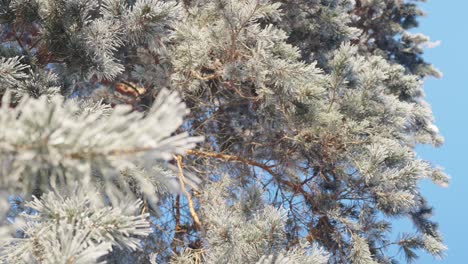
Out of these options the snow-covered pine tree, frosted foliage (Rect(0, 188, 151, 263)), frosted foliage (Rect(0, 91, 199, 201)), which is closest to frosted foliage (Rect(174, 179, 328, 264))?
the snow-covered pine tree

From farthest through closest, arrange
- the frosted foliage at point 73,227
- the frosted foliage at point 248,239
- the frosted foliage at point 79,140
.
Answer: the frosted foliage at point 248,239, the frosted foliage at point 73,227, the frosted foliage at point 79,140

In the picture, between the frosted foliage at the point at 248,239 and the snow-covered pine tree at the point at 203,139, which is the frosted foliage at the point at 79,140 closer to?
the snow-covered pine tree at the point at 203,139

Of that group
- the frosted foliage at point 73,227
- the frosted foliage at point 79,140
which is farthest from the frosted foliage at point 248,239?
the frosted foliage at point 79,140

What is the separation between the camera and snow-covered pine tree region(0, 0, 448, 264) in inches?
39.6

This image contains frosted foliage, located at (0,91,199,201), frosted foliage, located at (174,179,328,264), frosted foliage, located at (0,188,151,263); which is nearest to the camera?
frosted foliage, located at (0,91,199,201)

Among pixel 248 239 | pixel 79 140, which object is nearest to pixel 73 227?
pixel 79 140

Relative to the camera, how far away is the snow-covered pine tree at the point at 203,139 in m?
1.01

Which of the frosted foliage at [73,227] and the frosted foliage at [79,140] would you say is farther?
the frosted foliage at [73,227]

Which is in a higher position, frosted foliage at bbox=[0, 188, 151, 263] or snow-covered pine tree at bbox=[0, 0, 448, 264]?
snow-covered pine tree at bbox=[0, 0, 448, 264]

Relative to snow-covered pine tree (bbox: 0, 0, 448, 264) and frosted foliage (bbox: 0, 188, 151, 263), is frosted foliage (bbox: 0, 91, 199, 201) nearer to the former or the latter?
snow-covered pine tree (bbox: 0, 0, 448, 264)

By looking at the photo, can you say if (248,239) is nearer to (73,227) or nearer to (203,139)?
(73,227)

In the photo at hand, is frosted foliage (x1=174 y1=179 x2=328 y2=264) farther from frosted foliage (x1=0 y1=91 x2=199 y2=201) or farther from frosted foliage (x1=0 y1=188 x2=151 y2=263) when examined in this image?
frosted foliage (x1=0 y1=91 x2=199 y2=201)

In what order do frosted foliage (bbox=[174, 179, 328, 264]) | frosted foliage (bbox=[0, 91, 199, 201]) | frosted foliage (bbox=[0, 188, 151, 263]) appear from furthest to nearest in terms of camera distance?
frosted foliage (bbox=[174, 179, 328, 264]) < frosted foliage (bbox=[0, 188, 151, 263]) < frosted foliage (bbox=[0, 91, 199, 201])

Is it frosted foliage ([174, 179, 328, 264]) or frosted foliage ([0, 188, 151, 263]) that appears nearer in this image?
frosted foliage ([0, 188, 151, 263])
